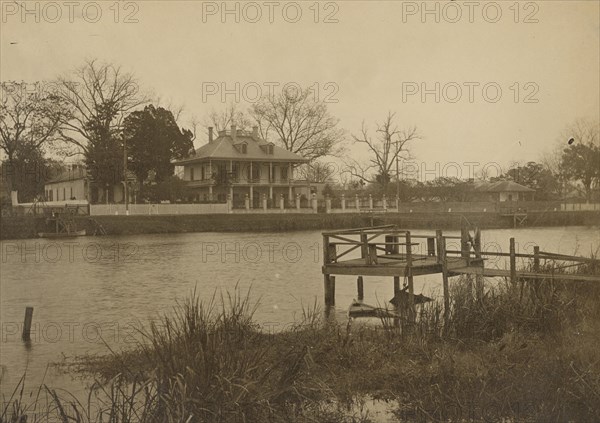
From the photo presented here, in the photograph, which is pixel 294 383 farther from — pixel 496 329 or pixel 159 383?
pixel 496 329

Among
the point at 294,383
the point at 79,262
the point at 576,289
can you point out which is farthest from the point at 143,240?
the point at 294,383

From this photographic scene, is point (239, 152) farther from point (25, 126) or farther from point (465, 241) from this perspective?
point (465, 241)

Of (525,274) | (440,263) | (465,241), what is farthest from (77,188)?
(525,274)

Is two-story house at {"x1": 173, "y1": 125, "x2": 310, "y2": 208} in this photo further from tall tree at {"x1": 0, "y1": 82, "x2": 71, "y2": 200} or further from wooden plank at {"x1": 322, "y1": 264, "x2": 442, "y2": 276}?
wooden plank at {"x1": 322, "y1": 264, "x2": 442, "y2": 276}

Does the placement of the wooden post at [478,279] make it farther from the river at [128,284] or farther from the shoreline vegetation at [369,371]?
the river at [128,284]

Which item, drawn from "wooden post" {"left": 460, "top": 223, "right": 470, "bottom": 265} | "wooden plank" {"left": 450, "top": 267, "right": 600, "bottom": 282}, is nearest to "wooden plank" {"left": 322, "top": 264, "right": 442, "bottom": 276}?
"wooden plank" {"left": 450, "top": 267, "right": 600, "bottom": 282}

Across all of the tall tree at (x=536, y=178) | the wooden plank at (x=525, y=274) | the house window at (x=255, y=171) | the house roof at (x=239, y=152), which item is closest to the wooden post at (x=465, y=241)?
the wooden plank at (x=525, y=274)

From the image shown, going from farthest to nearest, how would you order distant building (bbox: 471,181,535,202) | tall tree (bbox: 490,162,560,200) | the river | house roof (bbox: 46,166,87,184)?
distant building (bbox: 471,181,535,202) → tall tree (bbox: 490,162,560,200) → house roof (bbox: 46,166,87,184) → the river
